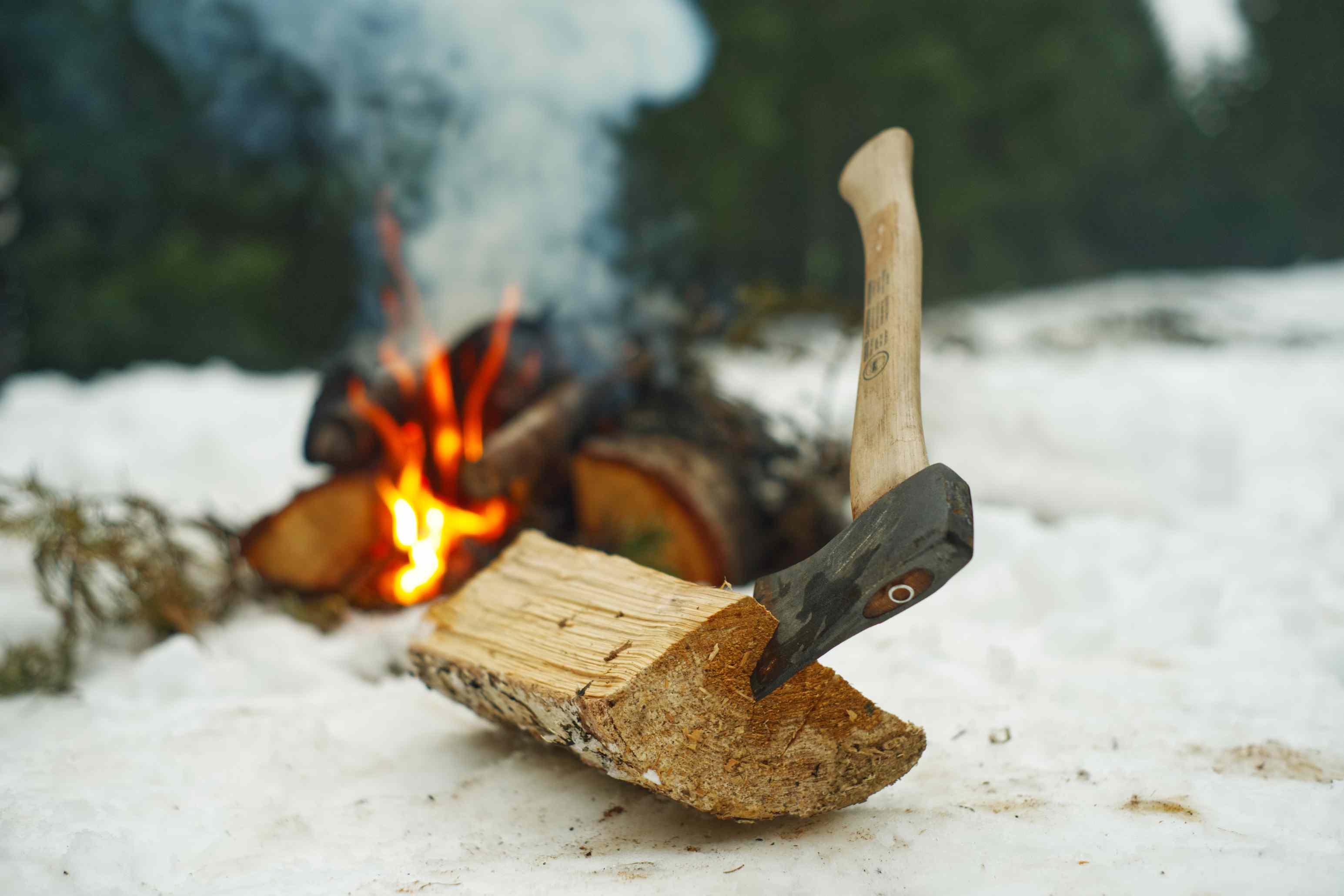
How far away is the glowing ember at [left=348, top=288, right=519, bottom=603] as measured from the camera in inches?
122

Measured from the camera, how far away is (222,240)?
29.3 feet

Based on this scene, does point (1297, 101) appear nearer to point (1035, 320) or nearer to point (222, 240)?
point (1035, 320)

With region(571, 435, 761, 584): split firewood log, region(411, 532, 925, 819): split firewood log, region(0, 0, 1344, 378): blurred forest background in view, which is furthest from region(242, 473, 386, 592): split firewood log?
region(0, 0, 1344, 378): blurred forest background

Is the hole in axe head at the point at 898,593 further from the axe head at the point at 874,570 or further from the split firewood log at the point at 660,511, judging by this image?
the split firewood log at the point at 660,511

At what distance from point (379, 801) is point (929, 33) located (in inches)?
493

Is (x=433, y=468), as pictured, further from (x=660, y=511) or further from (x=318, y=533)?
(x=660, y=511)

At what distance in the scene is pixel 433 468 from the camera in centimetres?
336

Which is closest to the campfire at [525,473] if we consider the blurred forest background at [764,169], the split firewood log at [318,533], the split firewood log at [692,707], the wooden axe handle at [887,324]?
the split firewood log at [318,533]

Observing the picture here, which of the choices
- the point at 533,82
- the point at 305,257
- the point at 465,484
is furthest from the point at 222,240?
the point at 465,484

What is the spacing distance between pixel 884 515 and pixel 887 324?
483 mm

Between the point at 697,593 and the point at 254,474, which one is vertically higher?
the point at 697,593

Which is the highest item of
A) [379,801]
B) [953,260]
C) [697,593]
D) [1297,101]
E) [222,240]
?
[1297,101]

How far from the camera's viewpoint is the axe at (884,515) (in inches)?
57.1

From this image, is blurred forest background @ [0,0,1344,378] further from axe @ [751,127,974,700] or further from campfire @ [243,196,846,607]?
axe @ [751,127,974,700]
